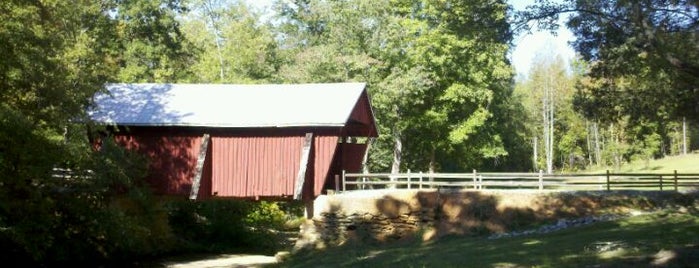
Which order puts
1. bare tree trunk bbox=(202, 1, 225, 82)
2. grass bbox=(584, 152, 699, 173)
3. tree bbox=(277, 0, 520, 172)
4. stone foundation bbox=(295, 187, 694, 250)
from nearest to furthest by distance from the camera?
stone foundation bbox=(295, 187, 694, 250) < tree bbox=(277, 0, 520, 172) < bare tree trunk bbox=(202, 1, 225, 82) < grass bbox=(584, 152, 699, 173)

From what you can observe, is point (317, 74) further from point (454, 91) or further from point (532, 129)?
point (532, 129)

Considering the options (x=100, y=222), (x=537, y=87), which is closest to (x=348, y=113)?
(x=100, y=222)

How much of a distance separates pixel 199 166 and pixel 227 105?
289cm

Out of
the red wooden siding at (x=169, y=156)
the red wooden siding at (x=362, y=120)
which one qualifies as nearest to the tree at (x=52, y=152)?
the red wooden siding at (x=169, y=156)

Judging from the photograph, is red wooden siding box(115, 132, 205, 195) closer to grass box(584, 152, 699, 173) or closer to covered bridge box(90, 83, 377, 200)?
covered bridge box(90, 83, 377, 200)

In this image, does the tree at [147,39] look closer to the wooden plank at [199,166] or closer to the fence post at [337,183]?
the wooden plank at [199,166]

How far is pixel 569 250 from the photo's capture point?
14.1 metres

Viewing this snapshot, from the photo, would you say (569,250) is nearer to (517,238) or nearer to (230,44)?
(517,238)

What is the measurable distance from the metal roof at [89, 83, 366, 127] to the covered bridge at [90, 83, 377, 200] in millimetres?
39

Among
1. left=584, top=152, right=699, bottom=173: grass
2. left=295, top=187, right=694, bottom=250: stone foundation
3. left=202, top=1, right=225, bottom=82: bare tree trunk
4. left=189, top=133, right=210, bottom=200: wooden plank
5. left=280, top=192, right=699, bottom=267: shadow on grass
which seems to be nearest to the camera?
left=280, top=192, right=699, bottom=267: shadow on grass

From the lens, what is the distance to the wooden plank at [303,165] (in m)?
24.0

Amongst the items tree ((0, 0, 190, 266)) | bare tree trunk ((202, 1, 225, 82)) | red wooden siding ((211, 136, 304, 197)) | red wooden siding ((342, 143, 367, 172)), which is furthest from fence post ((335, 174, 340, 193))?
bare tree trunk ((202, 1, 225, 82))

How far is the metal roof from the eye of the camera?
24.5 m

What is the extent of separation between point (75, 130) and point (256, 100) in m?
9.68
